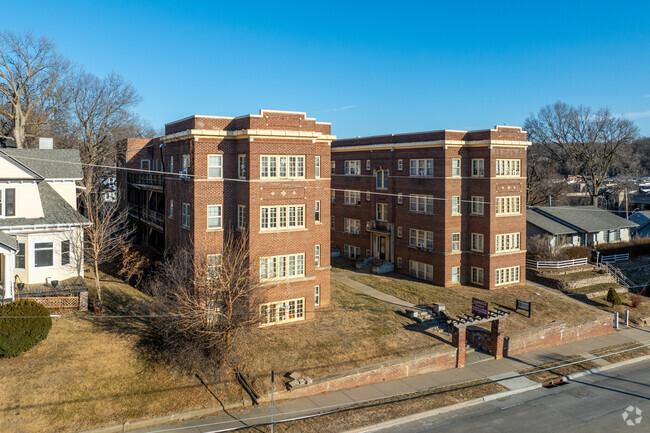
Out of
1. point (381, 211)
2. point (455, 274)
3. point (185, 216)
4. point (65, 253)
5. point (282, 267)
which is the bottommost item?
point (455, 274)

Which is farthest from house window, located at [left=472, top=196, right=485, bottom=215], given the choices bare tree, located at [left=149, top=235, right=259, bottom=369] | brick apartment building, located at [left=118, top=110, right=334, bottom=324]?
bare tree, located at [left=149, top=235, right=259, bottom=369]

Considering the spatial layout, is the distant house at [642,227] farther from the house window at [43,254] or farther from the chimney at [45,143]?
the chimney at [45,143]

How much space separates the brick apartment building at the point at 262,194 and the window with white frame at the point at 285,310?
0.06m

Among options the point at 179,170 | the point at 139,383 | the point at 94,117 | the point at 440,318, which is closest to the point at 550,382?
the point at 440,318

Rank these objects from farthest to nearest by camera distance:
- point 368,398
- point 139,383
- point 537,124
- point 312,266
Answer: point 537,124 → point 312,266 → point 368,398 → point 139,383

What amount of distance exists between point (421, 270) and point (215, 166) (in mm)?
20663

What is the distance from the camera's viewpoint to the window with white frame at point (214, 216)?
94.1 ft

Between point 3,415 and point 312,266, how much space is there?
1679 centimetres

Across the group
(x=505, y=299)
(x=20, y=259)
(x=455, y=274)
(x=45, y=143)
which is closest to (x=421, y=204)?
(x=455, y=274)

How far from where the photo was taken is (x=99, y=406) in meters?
19.2

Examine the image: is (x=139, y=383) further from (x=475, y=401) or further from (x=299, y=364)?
(x=475, y=401)

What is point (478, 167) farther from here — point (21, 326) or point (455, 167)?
point (21, 326)

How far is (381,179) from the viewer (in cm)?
4419

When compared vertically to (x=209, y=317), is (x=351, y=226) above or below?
above
